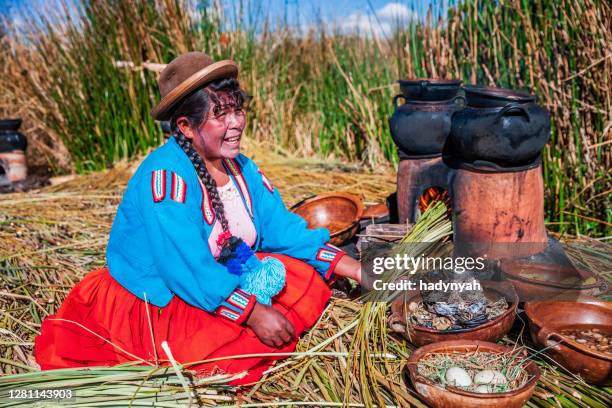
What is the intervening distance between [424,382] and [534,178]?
4.44ft

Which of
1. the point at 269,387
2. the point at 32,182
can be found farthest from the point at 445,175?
the point at 32,182

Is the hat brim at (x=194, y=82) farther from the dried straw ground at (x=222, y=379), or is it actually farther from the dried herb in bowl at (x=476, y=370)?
the dried herb in bowl at (x=476, y=370)

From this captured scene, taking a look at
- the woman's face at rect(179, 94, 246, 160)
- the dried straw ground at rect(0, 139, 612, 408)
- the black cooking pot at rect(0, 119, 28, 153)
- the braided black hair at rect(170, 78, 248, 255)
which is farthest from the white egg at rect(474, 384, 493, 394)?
the black cooking pot at rect(0, 119, 28, 153)

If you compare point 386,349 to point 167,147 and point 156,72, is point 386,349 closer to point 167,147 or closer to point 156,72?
point 167,147

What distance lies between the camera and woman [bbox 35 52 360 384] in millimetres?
2131

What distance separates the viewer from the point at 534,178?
105 inches

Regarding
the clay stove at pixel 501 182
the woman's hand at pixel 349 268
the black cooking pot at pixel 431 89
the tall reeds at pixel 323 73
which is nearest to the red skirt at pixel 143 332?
the woman's hand at pixel 349 268

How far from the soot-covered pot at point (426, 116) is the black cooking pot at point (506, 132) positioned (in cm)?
39

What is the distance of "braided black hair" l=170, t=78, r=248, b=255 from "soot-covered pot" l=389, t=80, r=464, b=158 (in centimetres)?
113

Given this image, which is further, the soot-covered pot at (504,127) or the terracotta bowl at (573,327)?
the soot-covered pot at (504,127)

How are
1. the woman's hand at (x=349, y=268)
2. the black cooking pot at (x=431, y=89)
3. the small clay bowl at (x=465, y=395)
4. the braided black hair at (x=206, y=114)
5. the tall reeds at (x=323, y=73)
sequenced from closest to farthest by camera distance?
1. the small clay bowl at (x=465, y=395)
2. the braided black hair at (x=206, y=114)
3. the woman's hand at (x=349, y=268)
4. the black cooking pot at (x=431, y=89)
5. the tall reeds at (x=323, y=73)

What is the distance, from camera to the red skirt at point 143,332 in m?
2.14

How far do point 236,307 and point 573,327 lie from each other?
1.42 metres

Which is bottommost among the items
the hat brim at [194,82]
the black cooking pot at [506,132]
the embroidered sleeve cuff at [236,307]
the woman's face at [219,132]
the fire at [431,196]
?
the embroidered sleeve cuff at [236,307]
